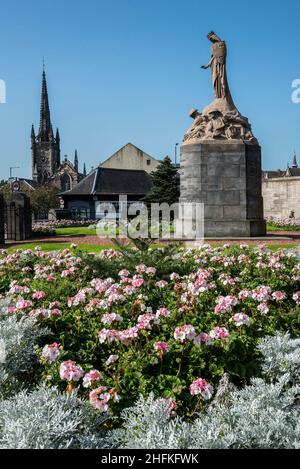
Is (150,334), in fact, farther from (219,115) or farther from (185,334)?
(219,115)

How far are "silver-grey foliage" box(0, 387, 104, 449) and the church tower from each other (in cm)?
10882

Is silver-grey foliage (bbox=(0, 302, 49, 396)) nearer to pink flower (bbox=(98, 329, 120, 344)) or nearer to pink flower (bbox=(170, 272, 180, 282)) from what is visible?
pink flower (bbox=(98, 329, 120, 344))

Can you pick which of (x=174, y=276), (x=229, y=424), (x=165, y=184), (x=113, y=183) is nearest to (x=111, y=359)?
(x=229, y=424)

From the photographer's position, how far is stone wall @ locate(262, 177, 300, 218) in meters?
32.7

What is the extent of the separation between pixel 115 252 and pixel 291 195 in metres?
27.3

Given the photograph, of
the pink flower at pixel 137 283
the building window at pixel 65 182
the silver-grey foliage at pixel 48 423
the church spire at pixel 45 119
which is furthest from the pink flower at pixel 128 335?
the church spire at pixel 45 119

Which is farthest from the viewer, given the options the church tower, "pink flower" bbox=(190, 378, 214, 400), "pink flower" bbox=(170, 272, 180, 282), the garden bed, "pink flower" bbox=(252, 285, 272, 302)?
the church tower

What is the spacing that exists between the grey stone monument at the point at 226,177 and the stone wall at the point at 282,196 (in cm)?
1740

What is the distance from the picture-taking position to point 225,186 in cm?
1594

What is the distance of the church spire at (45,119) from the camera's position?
11431 cm

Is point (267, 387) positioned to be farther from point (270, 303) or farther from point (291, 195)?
point (291, 195)

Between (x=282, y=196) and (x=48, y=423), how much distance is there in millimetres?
32888

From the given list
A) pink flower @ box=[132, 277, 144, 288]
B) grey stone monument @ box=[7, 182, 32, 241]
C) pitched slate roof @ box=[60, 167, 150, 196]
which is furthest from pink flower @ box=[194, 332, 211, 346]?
pitched slate roof @ box=[60, 167, 150, 196]
